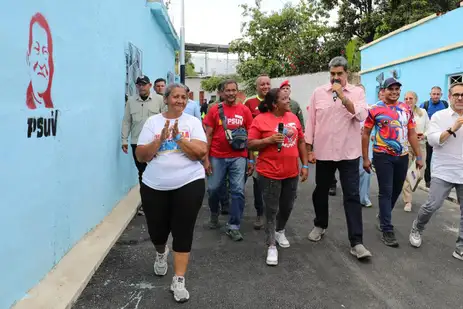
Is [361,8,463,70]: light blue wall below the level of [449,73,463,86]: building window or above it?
above

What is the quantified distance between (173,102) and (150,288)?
1636 mm

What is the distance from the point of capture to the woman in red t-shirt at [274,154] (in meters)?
4.08

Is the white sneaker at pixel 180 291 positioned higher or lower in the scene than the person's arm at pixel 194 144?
lower

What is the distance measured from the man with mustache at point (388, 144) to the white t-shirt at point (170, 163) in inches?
90.6

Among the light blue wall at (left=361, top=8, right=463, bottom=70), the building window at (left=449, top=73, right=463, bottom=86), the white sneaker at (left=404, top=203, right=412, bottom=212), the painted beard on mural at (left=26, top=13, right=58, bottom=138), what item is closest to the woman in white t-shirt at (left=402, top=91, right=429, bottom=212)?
the white sneaker at (left=404, top=203, right=412, bottom=212)

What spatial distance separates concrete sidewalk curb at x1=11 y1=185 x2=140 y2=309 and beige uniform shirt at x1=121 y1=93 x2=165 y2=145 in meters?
1.24

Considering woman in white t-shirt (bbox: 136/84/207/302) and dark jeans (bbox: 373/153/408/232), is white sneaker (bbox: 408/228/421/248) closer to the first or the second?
dark jeans (bbox: 373/153/408/232)

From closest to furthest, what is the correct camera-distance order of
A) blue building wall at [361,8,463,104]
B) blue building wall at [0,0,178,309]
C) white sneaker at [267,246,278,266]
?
blue building wall at [0,0,178,309]
white sneaker at [267,246,278,266]
blue building wall at [361,8,463,104]

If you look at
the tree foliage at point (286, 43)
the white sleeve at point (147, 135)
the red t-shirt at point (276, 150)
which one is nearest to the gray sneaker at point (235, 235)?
the red t-shirt at point (276, 150)

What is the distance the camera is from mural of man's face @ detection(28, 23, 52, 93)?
10.4 feet

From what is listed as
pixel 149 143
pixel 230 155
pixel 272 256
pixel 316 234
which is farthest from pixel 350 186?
pixel 149 143

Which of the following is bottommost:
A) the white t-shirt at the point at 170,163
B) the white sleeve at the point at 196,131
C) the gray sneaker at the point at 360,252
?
the gray sneaker at the point at 360,252

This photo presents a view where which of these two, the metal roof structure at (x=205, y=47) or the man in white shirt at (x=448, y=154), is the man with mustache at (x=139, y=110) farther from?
the metal roof structure at (x=205, y=47)

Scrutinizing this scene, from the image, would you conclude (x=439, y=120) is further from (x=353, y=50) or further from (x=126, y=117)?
(x=353, y=50)
